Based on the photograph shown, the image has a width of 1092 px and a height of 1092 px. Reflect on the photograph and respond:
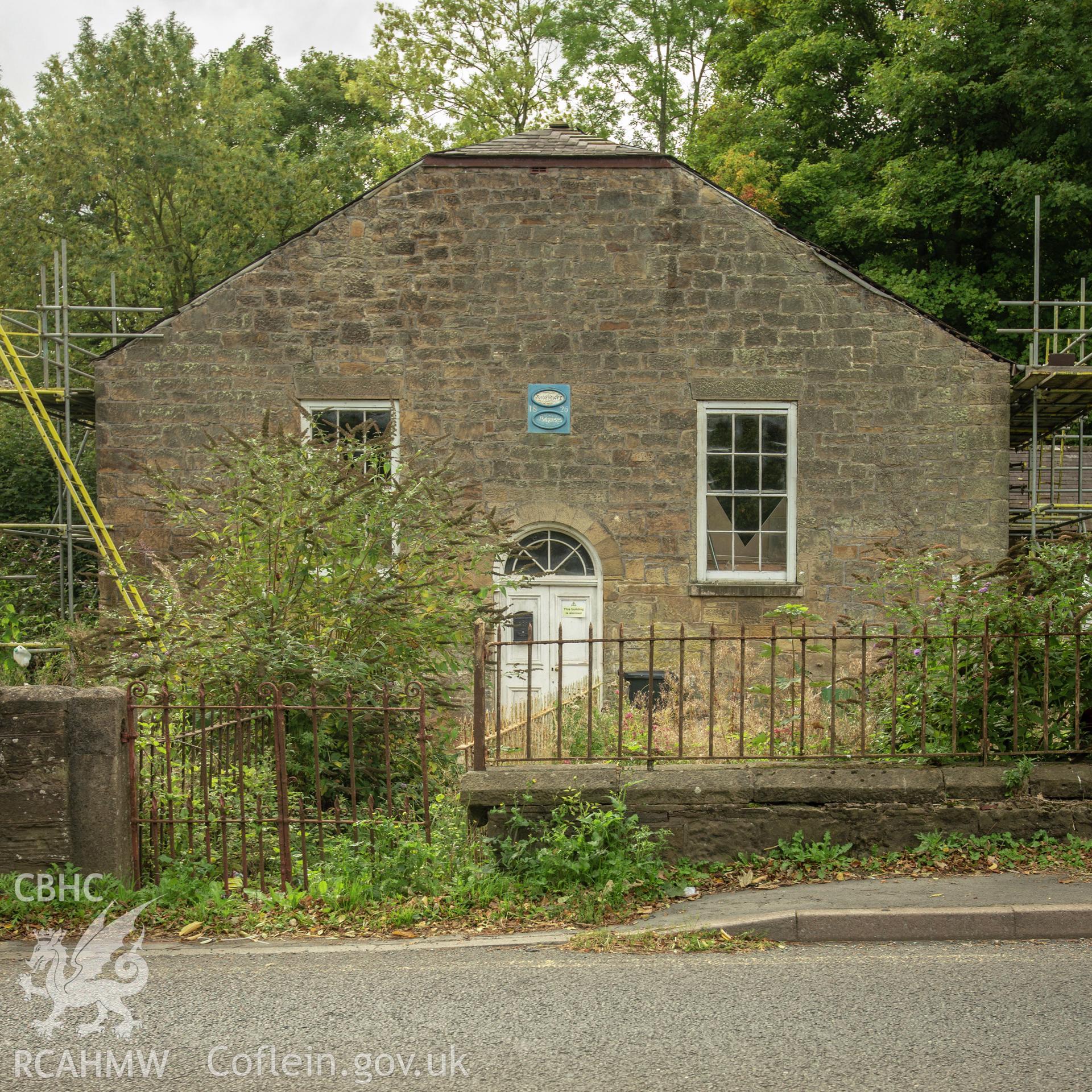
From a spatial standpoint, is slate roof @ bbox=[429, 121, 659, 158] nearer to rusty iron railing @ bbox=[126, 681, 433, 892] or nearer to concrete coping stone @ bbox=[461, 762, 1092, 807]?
rusty iron railing @ bbox=[126, 681, 433, 892]

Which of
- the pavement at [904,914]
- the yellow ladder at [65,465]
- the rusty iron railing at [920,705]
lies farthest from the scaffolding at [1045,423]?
the yellow ladder at [65,465]

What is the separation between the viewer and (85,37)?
2544 centimetres

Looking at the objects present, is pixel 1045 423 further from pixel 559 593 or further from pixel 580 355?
pixel 559 593

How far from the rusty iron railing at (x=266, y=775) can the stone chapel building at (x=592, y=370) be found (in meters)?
6.10

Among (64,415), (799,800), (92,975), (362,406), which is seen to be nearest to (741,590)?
(362,406)

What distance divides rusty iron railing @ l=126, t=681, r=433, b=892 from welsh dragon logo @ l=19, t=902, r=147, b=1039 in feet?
1.73

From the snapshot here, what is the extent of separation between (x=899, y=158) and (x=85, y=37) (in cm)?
1702

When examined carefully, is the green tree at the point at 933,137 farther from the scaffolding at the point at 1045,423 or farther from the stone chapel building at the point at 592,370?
the stone chapel building at the point at 592,370

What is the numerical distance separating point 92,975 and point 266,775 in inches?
72.0

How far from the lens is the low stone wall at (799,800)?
6.62m

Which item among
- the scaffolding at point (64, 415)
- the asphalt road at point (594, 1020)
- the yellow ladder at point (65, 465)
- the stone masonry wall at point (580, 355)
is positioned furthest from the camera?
the stone masonry wall at point (580, 355)

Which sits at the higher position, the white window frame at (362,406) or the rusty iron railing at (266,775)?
the white window frame at (362,406)

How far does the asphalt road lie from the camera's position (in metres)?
4.24

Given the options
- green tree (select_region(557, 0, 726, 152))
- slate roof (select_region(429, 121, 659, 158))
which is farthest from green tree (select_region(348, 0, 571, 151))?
slate roof (select_region(429, 121, 659, 158))
